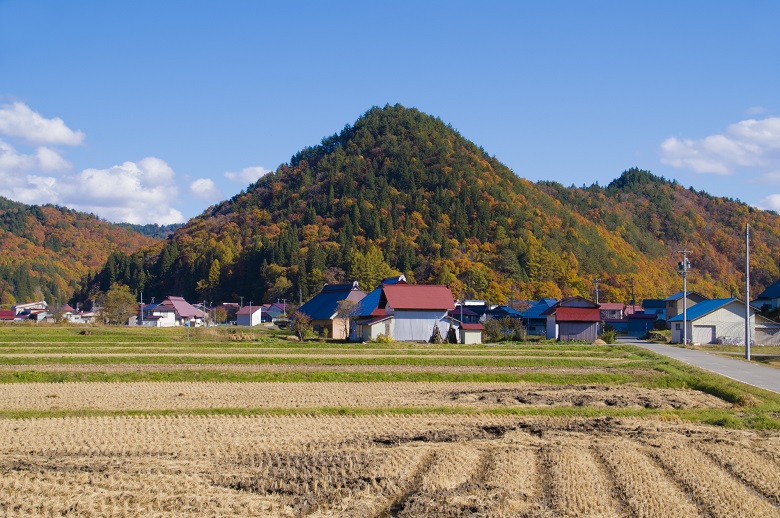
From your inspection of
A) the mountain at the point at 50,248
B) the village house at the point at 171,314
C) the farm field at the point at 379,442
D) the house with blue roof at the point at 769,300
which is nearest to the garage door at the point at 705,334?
the house with blue roof at the point at 769,300

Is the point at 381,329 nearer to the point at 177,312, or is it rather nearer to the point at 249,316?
the point at 249,316

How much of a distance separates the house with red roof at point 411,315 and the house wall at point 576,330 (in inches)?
416

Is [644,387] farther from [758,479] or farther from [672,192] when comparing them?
[672,192]

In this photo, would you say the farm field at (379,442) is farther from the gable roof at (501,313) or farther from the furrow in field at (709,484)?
the gable roof at (501,313)

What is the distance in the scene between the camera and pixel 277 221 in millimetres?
112625

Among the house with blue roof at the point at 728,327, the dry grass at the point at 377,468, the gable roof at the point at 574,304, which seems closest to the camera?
the dry grass at the point at 377,468

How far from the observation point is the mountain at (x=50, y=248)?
13675 centimetres

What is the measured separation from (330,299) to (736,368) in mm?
34618

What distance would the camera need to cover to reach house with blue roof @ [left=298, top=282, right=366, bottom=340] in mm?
52906

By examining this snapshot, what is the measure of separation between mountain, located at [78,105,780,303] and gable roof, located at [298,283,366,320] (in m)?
19.6

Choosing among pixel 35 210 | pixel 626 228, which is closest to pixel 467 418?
pixel 626 228

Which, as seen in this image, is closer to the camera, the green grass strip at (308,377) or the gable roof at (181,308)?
the green grass strip at (308,377)

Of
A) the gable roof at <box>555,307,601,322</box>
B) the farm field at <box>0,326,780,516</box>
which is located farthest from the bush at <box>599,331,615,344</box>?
the farm field at <box>0,326,780,516</box>

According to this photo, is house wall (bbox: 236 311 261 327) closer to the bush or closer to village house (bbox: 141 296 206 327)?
village house (bbox: 141 296 206 327)
